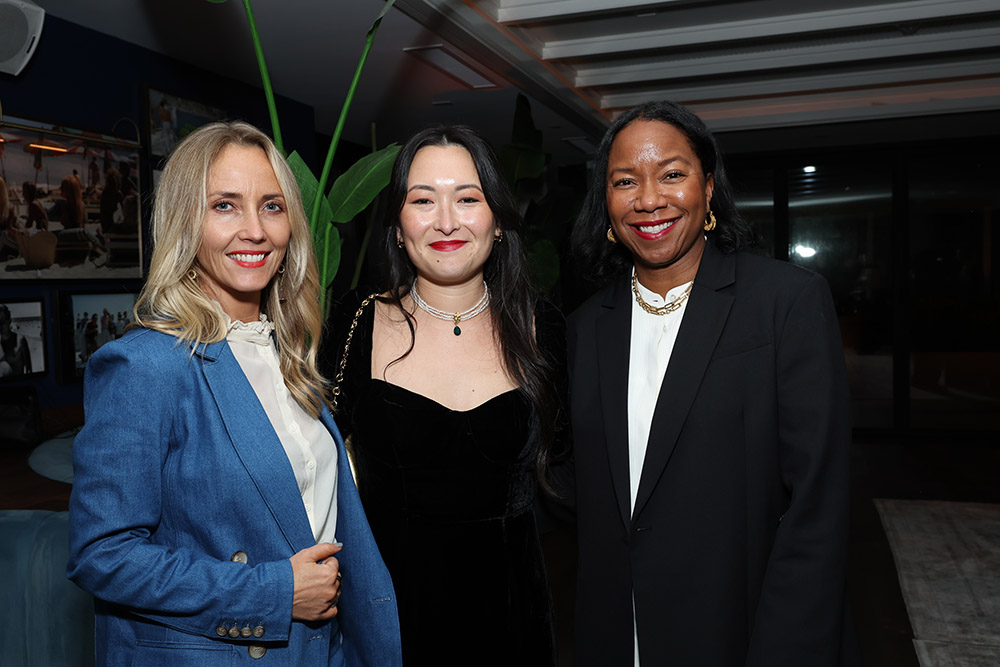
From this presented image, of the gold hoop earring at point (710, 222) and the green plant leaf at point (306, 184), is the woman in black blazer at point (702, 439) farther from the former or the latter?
the green plant leaf at point (306, 184)

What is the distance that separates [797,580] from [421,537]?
2.58 ft

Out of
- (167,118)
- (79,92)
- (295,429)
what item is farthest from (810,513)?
(167,118)

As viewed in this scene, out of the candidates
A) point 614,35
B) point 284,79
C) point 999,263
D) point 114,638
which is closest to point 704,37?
point 614,35

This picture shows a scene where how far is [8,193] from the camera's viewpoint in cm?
339

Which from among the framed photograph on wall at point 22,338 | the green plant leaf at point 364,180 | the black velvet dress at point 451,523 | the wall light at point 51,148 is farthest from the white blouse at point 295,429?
the wall light at point 51,148

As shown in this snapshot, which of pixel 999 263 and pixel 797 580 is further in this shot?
pixel 999 263

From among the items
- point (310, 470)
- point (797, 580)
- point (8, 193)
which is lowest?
point (797, 580)

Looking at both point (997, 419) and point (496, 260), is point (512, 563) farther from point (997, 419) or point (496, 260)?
point (997, 419)

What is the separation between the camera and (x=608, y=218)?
1905 millimetres

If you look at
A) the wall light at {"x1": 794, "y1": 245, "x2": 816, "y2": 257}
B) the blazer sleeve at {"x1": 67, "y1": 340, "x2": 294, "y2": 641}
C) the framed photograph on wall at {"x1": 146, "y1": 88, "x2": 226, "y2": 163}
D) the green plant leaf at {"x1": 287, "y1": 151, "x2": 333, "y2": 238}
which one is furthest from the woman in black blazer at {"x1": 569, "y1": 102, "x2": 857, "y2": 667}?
the wall light at {"x1": 794, "y1": 245, "x2": 816, "y2": 257}

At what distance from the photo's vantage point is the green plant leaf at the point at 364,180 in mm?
2453

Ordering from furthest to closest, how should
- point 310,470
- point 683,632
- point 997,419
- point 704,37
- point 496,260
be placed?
point 997,419 < point 704,37 < point 496,260 < point 683,632 < point 310,470

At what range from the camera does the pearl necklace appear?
188 cm

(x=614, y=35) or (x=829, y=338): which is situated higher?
(x=614, y=35)
